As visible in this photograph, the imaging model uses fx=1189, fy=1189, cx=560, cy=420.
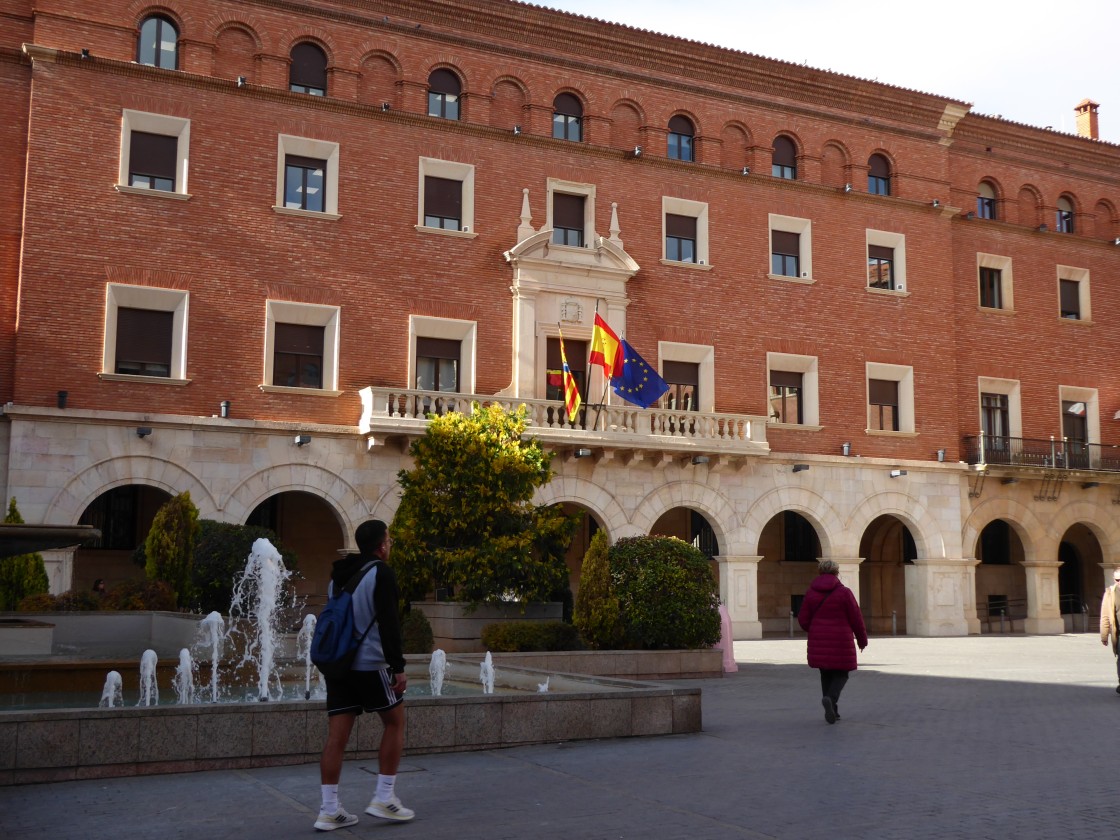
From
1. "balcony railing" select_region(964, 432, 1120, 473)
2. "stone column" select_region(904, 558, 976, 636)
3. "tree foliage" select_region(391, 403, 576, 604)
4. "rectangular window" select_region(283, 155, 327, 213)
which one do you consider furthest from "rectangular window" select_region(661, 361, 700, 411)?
"tree foliage" select_region(391, 403, 576, 604)

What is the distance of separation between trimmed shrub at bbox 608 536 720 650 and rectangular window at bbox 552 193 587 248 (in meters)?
11.9

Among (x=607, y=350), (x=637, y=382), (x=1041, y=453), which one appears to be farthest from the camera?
(x=1041, y=453)

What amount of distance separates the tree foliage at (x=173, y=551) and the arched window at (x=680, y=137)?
49.0ft

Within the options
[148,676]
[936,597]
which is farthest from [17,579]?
[936,597]

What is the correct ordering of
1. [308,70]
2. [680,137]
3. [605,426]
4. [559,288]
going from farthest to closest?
[680,137], [559,288], [605,426], [308,70]

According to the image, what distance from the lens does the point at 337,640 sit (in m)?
6.88

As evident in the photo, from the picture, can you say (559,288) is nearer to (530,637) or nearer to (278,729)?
(530,637)

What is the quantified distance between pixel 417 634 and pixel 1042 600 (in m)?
21.0

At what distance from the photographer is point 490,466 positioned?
18672mm

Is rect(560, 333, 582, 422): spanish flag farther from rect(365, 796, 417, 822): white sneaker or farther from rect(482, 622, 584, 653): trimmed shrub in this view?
rect(365, 796, 417, 822): white sneaker

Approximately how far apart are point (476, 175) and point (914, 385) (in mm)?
12398

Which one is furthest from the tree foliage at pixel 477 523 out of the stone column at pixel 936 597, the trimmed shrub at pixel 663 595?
the stone column at pixel 936 597

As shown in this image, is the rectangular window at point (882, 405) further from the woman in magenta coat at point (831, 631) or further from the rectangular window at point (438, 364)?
the woman in magenta coat at point (831, 631)

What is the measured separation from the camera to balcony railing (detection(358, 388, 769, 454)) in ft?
77.4
